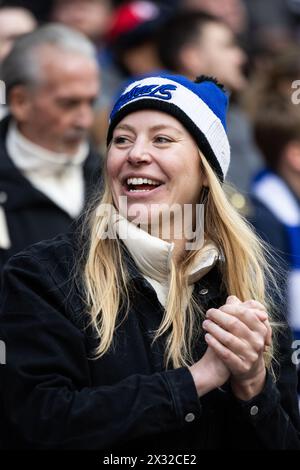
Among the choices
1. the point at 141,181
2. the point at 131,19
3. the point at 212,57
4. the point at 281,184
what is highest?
the point at 131,19

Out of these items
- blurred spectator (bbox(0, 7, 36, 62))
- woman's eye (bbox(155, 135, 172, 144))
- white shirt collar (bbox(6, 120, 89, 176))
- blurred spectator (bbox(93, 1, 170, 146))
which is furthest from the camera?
blurred spectator (bbox(93, 1, 170, 146))

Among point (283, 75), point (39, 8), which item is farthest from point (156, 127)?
point (39, 8)

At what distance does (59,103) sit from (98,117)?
2.71ft

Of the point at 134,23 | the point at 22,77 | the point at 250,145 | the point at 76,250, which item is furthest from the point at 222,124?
the point at 134,23

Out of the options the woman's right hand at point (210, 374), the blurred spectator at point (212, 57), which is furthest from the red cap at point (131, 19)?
the woman's right hand at point (210, 374)

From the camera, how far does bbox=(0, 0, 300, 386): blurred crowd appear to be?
4281 mm

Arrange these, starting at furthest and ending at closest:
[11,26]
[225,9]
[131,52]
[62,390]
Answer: [225,9]
[131,52]
[11,26]
[62,390]

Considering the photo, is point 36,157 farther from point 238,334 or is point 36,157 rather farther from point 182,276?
point 238,334

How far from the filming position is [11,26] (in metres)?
5.66

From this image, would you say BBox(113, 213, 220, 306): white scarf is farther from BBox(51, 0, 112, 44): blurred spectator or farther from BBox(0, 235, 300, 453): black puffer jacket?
BBox(51, 0, 112, 44): blurred spectator

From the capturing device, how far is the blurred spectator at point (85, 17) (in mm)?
7004

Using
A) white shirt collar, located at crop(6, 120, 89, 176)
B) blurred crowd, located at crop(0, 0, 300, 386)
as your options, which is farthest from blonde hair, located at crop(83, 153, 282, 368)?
white shirt collar, located at crop(6, 120, 89, 176)

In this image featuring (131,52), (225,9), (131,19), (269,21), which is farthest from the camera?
(269,21)

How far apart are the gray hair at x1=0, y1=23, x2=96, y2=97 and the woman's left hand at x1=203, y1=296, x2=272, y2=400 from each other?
2456 mm
